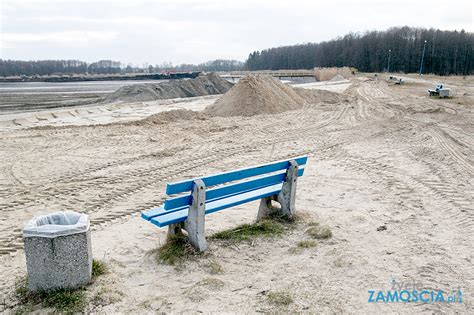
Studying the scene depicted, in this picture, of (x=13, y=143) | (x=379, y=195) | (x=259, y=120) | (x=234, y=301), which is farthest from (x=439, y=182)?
(x=13, y=143)

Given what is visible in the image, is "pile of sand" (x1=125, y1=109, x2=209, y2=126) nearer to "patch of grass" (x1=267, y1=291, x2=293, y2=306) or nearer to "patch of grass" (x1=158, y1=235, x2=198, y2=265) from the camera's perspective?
"patch of grass" (x1=158, y1=235, x2=198, y2=265)

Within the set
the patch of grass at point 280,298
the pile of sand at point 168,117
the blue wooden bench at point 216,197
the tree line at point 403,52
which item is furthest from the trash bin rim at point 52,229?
the tree line at point 403,52

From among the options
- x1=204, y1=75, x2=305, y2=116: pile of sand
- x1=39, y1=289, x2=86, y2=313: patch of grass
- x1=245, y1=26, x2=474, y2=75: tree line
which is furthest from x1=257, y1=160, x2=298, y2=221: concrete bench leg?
x1=245, y1=26, x2=474, y2=75: tree line

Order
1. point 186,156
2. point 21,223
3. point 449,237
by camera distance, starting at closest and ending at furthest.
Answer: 1. point 449,237
2. point 21,223
3. point 186,156

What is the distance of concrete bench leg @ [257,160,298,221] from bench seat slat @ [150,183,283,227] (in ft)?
0.38

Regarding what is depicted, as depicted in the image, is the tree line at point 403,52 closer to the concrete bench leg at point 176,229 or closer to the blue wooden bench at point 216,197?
the blue wooden bench at point 216,197

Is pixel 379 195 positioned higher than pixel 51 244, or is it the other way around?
pixel 51 244

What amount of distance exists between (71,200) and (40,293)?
138 inches

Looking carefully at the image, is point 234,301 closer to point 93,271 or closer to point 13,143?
point 93,271

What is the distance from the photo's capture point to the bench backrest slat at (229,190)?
4352mm

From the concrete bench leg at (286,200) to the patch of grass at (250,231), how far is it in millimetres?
202

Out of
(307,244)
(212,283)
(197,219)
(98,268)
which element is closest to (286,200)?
(307,244)

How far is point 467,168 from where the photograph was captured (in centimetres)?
873

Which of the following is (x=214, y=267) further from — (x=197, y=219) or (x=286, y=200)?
(x=286, y=200)
